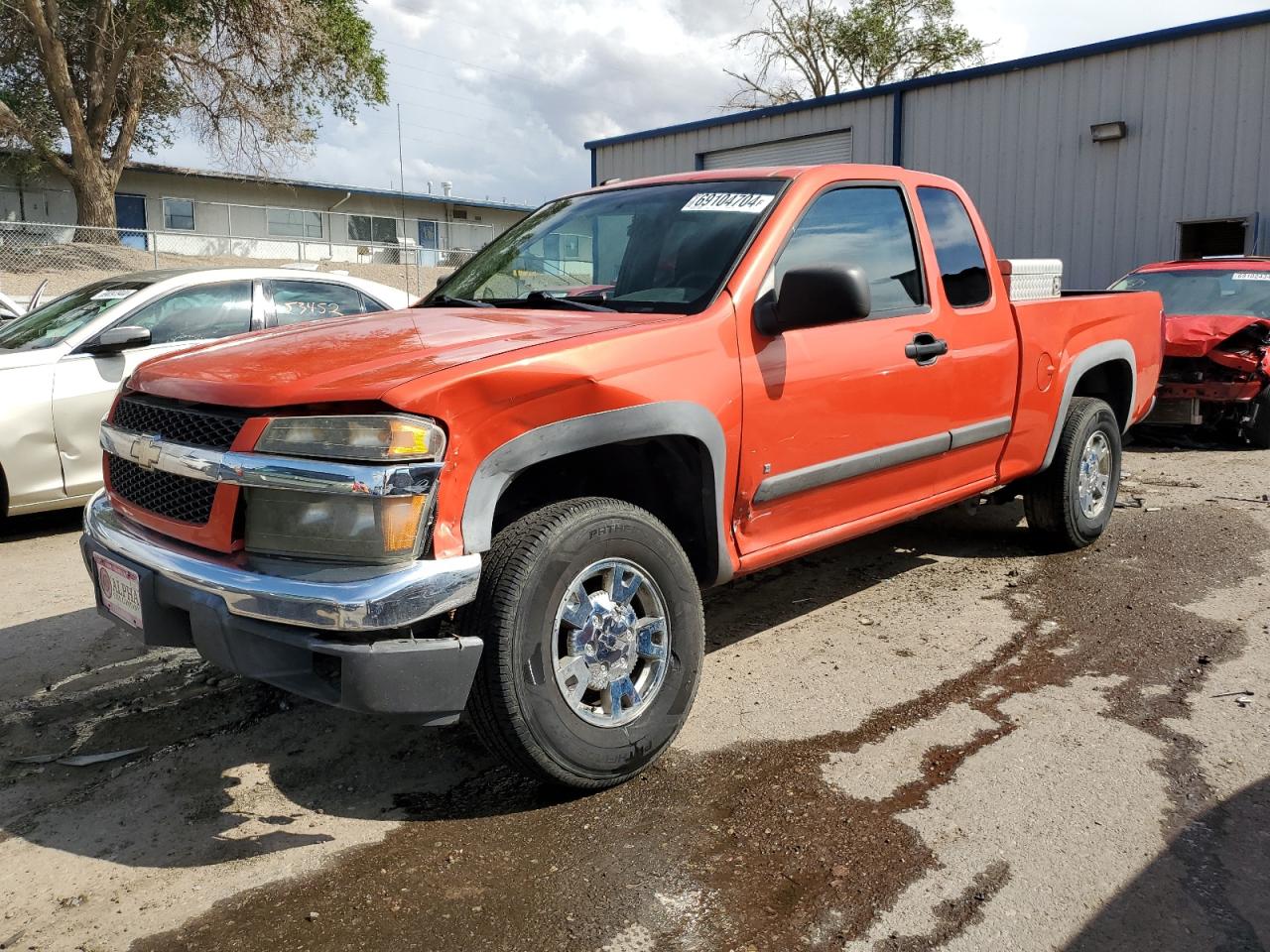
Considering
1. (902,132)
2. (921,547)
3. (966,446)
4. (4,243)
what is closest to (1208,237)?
(902,132)

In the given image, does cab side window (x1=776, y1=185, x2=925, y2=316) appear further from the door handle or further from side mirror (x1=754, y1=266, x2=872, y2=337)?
side mirror (x1=754, y1=266, x2=872, y2=337)

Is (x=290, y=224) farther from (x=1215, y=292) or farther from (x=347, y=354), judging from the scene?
(x=347, y=354)

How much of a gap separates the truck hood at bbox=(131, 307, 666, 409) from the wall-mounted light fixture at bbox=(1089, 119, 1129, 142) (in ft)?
43.2

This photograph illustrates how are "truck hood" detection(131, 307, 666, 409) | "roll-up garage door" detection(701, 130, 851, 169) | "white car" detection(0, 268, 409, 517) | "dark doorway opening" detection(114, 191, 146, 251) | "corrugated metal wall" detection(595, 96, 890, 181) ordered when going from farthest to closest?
"dark doorway opening" detection(114, 191, 146, 251), "roll-up garage door" detection(701, 130, 851, 169), "corrugated metal wall" detection(595, 96, 890, 181), "white car" detection(0, 268, 409, 517), "truck hood" detection(131, 307, 666, 409)

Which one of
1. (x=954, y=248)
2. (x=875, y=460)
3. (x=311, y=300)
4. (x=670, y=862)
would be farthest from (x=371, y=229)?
(x=670, y=862)

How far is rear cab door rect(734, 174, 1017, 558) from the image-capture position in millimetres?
3492

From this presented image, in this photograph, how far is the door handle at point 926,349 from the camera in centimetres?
401

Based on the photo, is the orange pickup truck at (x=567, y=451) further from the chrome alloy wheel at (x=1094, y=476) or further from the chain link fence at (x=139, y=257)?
the chain link fence at (x=139, y=257)

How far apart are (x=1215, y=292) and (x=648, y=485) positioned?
8.31m

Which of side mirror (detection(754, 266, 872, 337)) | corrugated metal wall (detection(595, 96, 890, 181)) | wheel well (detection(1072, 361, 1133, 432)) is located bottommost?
wheel well (detection(1072, 361, 1133, 432))

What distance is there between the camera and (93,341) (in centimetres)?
614

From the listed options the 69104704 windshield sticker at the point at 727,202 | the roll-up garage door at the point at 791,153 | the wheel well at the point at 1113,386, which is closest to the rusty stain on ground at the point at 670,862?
the 69104704 windshield sticker at the point at 727,202

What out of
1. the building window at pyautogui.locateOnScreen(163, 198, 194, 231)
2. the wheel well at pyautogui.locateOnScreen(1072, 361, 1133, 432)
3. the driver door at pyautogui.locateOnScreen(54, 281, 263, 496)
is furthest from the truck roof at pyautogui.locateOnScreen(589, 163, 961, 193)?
the building window at pyautogui.locateOnScreen(163, 198, 194, 231)

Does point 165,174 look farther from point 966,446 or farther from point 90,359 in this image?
point 966,446
